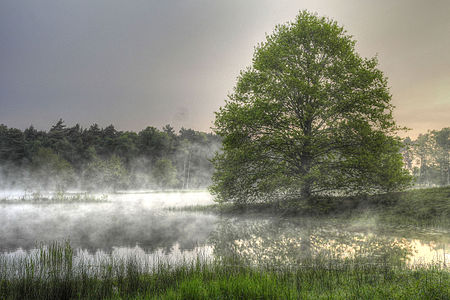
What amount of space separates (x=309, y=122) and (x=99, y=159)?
48.0 m

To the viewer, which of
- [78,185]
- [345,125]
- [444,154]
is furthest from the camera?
[444,154]

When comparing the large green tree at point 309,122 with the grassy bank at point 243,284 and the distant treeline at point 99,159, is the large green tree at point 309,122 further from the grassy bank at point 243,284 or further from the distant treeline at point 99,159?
the distant treeline at point 99,159

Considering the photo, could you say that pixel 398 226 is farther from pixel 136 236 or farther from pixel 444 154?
pixel 444 154

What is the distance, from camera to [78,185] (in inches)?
2223

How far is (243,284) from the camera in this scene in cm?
504

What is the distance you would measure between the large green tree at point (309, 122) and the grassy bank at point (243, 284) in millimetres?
10692

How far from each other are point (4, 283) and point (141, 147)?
74.7m

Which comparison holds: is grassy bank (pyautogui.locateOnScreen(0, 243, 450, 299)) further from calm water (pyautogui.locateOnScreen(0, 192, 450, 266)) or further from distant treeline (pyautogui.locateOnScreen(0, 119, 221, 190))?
distant treeline (pyautogui.locateOnScreen(0, 119, 221, 190))

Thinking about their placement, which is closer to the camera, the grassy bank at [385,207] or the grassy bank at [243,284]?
the grassy bank at [243,284]

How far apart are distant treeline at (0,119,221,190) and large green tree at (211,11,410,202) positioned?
3972cm

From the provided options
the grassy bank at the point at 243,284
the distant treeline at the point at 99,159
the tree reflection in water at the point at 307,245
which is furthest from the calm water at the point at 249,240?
the distant treeline at the point at 99,159

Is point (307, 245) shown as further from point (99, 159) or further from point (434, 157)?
point (434, 157)

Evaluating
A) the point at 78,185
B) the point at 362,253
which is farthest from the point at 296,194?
the point at 78,185

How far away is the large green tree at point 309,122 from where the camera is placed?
58.6 feet
